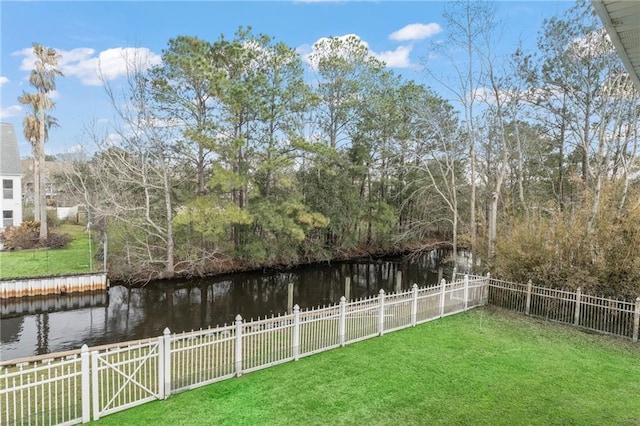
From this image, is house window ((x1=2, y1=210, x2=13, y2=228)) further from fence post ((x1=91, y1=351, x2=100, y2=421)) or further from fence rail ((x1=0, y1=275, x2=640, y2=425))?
fence post ((x1=91, y1=351, x2=100, y2=421))

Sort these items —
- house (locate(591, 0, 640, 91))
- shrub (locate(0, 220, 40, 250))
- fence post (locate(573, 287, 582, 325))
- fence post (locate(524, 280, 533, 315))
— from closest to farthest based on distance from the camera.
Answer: house (locate(591, 0, 640, 91)) → fence post (locate(573, 287, 582, 325)) → fence post (locate(524, 280, 533, 315)) → shrub (locate(0, 220, 40, 250))

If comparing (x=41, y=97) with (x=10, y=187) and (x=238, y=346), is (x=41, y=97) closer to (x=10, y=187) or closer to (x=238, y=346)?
(x=10, y=187)

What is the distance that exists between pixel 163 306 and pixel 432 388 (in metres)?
12.4

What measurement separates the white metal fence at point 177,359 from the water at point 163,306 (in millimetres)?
4385

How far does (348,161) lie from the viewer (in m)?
25.9

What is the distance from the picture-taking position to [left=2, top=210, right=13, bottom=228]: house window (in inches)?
1040

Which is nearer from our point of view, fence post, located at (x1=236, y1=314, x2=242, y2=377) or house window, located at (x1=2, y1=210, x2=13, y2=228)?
fence post, located at (x1=236, y1=314, x2=242, y2=377)

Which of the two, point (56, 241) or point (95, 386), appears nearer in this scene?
point (95, 386)

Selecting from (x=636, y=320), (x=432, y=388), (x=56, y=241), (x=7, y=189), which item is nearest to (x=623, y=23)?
(x=432, y=388)

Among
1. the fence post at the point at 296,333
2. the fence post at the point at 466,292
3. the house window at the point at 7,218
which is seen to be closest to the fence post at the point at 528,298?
the fence post at the point at 466,292

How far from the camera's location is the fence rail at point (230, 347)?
5.39m

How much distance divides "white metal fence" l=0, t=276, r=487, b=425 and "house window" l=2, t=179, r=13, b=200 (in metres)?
24.1

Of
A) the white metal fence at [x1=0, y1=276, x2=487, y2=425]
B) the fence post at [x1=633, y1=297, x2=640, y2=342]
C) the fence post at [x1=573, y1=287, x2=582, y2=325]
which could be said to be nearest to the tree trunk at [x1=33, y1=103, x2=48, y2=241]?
the white metal fence at [x1=0, y1=276, x2=487, y2=425]

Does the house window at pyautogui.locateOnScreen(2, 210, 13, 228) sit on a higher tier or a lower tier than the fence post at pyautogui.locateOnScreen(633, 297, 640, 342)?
higher
